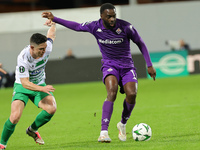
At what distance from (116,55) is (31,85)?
4.40 feet

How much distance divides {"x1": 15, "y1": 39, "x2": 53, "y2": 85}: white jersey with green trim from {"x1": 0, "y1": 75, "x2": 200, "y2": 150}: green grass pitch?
3.36ft

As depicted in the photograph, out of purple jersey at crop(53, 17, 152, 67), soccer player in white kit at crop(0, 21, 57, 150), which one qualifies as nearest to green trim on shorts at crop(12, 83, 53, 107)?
soccer player in white kit at crop(0, 21, 57, 150)

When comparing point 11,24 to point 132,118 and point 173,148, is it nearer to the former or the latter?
point 132,118

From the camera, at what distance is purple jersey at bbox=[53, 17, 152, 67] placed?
263 inches

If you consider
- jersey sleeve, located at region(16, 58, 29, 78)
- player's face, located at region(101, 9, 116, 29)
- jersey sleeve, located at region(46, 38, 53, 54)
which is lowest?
jersey sleeve, located at region(16, 58, 29, 78)

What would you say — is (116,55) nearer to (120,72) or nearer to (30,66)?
(120,72)

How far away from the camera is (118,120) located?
361 inches

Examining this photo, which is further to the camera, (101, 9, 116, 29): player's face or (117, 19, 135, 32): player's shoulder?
(117, 19, 135, 32): player's shoulder

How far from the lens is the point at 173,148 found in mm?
5824

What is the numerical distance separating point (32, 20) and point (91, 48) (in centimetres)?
338

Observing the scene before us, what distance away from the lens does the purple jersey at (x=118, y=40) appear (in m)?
6.69

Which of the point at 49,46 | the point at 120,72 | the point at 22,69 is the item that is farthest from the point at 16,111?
the point at 120,72

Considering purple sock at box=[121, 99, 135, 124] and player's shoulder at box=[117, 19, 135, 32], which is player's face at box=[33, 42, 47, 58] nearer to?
player's shoulder at box=[117, 19, 135, 32]

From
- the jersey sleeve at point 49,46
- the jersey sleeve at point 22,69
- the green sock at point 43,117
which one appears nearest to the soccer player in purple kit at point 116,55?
the jersey sleeve at point 49,46
